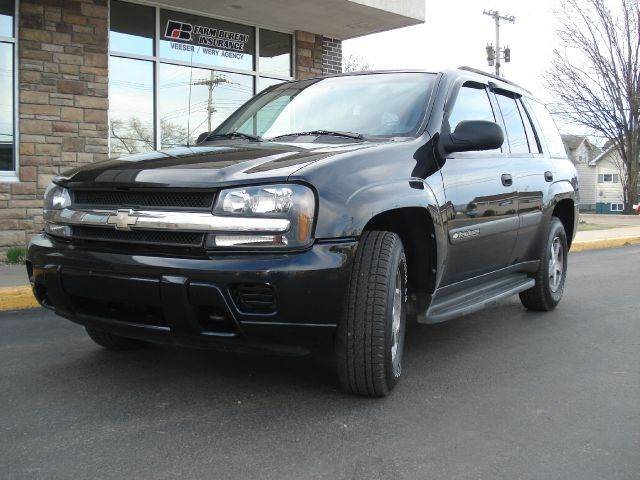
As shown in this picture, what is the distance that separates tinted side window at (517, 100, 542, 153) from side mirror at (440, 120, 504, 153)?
5.53 feet

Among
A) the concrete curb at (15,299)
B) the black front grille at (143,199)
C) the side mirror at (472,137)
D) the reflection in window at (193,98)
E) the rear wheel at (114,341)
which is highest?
the reflection in window at (193,98)

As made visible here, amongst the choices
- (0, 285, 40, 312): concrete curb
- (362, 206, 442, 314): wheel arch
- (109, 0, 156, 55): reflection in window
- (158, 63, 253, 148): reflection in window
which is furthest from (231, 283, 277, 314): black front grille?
(109, 0, 156, 55): reflection in window

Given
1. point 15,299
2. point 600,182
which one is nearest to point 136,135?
point 15,299

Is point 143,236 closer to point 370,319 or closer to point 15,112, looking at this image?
point 370,319

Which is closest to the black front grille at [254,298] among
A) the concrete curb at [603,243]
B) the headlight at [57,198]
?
the headlight at [57,198]

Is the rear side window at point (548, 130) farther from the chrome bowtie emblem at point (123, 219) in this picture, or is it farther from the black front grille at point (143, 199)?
the chrome bowtie emblem at point (123, 219)

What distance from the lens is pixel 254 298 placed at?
284 centimetres

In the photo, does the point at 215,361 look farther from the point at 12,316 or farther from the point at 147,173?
the point at 12,316

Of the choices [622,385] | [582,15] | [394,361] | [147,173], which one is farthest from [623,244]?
[582,15]

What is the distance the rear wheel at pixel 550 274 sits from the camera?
5.49 meters

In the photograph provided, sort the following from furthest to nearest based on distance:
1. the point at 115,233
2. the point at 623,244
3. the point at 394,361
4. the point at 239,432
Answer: the point at 623,244 → the point at 394,361 → the point at 115,233 → the point at 239,432

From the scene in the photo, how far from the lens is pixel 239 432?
114 inches

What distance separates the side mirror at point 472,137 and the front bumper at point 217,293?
1170mm

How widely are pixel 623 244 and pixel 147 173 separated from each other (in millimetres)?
13202
